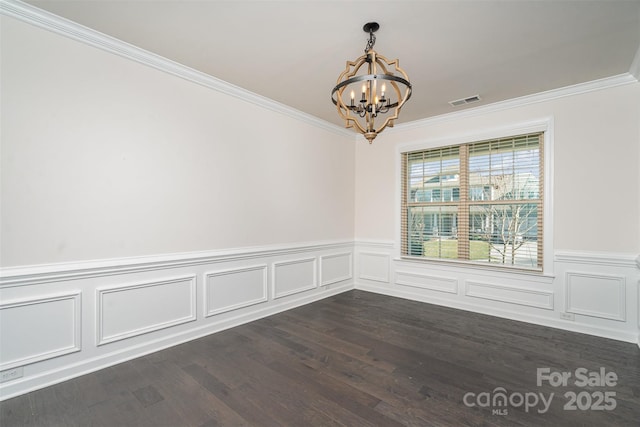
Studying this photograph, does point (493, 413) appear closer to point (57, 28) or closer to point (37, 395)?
point (37, 395)

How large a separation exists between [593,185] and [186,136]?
454 centimetres

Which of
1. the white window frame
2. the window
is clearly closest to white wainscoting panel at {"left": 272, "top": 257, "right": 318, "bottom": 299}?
the window

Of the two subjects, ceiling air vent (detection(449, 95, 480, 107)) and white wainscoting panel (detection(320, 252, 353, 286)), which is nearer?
ceiling air vent (detection(449, 95, 480, 107))

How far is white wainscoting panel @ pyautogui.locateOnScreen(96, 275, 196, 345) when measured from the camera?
8.67 feet

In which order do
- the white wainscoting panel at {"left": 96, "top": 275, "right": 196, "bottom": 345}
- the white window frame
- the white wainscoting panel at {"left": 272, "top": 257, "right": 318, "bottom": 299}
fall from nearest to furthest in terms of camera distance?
the white wainscoting panel at {"left": 96, "top": 275, "right": 196, "bottom": 345} < the white window frame < the white wainscoting panel at {"left": 272, "top": 257, "right": 318, "bottom": 299}

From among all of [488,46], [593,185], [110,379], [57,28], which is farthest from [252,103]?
[593,185]

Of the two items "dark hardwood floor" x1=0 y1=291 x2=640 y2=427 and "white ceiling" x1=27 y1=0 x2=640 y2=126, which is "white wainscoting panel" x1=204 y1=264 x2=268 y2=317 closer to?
"dark hardwood floor" x1=0 y1=291 x2=640 y2=427

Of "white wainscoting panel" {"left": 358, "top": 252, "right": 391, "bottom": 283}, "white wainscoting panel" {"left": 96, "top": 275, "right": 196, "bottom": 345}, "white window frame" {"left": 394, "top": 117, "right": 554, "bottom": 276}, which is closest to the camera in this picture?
"white wainscoting panel" {"left": 96, "top": 275, "right": 196, "bottom": 345}

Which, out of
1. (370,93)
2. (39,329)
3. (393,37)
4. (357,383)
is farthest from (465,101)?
(39,329)

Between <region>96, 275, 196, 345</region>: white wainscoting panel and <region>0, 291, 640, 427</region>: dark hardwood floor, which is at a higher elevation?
<region>96, 275, 196, 345</region>: white wainscoting panel

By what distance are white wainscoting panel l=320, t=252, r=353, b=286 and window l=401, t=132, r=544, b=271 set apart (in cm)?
103

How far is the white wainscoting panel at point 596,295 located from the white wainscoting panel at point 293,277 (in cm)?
324

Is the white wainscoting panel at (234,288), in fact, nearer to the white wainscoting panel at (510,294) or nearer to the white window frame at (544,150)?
the white window frame at (544,150)

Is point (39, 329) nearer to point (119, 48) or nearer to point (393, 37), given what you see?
point (119, 48)
